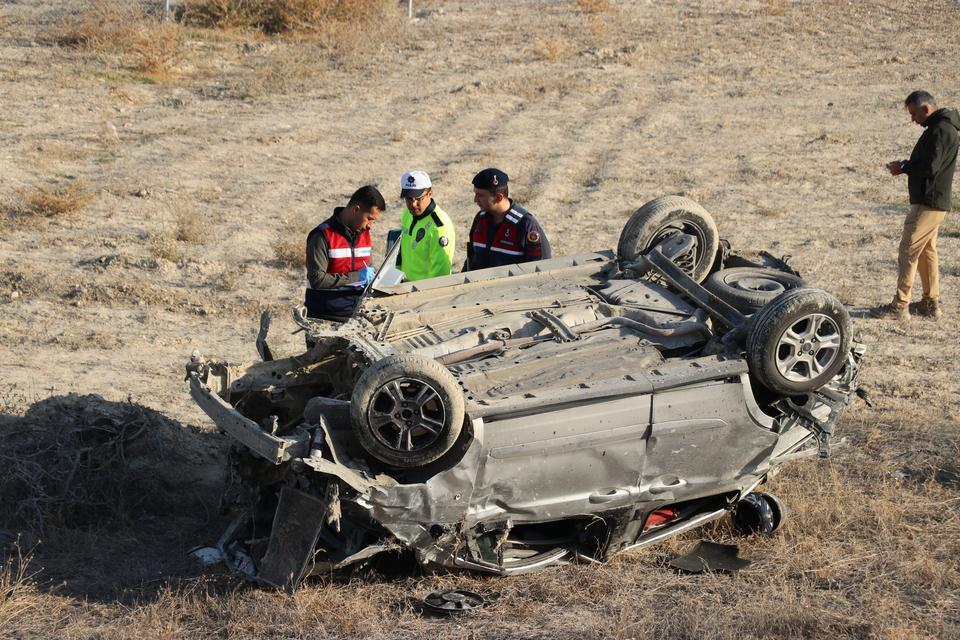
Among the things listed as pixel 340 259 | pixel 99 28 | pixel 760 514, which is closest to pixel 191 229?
pixel 340 259

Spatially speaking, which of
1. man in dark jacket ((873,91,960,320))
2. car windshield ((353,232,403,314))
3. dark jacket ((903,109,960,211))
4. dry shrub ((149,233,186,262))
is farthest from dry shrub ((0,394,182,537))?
dark jacket ((903,109,960,211))

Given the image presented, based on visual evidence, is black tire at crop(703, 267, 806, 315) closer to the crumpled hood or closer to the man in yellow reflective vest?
the man in yellow reflective vest

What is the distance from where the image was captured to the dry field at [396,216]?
20.7 feet

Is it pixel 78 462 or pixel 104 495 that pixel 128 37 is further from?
pixel 104 495

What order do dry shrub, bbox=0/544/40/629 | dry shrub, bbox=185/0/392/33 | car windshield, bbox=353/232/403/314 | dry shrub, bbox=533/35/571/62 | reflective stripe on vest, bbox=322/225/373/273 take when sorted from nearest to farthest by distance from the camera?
dry shrub, bbox=0/544/40/629, car windshield, bbox=353/232/403/314, reflective stripe on vest, bbox=322/225/373/273, dry shrub, bbox=533/35/571/62, dry shrub, bbox=185/0/392/33

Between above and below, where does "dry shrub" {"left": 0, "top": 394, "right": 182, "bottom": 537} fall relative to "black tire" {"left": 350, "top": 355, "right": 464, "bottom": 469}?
below

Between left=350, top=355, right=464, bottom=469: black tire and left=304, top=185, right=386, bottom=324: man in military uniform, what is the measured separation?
2.27 metres

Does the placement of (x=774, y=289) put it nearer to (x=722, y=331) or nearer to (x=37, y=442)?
(x=722, y=331)

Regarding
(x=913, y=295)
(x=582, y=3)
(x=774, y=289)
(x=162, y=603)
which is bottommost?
(x=162, y=603)

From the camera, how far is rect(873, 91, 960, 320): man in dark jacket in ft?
33.8

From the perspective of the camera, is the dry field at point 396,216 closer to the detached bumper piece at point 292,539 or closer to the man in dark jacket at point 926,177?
the detached bumper piece at point 292,539

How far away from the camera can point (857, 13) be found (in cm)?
2255

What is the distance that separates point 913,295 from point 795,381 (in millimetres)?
5621

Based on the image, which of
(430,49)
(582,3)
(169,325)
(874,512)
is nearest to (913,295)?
(874,512)
